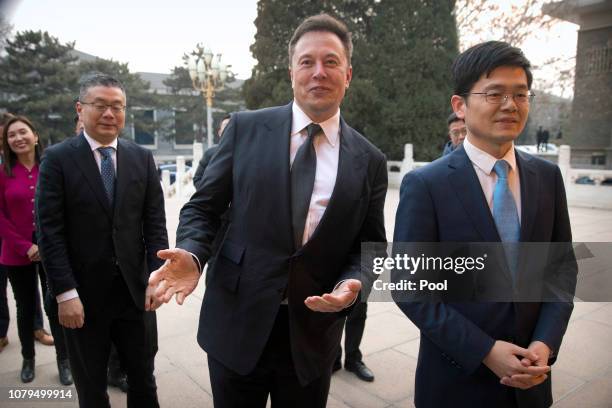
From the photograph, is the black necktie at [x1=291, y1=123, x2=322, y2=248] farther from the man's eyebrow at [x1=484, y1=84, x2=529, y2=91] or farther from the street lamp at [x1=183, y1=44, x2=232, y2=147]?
the street lamp at [x1=183, y1=44, x2=232, y2=147]

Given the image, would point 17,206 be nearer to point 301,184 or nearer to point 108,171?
point 108,171

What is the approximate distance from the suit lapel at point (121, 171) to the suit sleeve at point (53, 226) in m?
0.25

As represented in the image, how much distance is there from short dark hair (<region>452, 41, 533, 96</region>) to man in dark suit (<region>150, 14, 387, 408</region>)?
432 millimetres

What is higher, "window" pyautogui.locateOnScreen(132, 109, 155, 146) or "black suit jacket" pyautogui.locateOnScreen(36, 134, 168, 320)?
"window" pyautogui.locateOnScreen(132, 109, 155, 146)

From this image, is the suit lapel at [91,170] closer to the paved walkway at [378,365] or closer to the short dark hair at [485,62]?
the paved walkway at [378,365]

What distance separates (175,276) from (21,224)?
2286mm

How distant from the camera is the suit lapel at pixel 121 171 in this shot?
2.12 meters

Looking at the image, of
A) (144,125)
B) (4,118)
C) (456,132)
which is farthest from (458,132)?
(144,125)

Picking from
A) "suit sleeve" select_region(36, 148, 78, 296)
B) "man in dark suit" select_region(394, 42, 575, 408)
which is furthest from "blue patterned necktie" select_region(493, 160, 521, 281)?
"suit sleeve" select_region(36, 148, 78, 296)

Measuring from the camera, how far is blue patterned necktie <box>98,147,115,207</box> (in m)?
2.12

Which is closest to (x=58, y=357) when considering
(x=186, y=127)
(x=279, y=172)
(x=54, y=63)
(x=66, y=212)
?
(x=66, y=212)

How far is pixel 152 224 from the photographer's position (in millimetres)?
2273

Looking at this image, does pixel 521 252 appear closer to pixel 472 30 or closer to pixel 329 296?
pixel 329 296

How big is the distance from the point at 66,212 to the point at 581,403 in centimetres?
320
